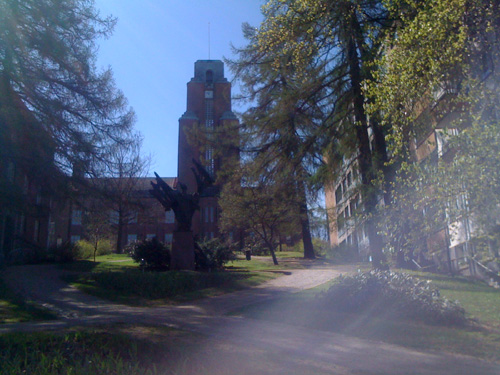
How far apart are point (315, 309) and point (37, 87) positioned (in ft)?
36.3

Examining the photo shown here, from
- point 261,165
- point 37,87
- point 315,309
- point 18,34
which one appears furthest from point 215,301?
point 18,34

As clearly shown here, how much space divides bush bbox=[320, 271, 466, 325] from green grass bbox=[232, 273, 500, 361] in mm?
206

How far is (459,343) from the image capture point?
7.02 m

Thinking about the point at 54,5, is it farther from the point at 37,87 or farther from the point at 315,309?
the point at 315,309

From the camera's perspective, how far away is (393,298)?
8922 millimetres

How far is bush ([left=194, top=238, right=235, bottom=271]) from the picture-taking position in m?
18.0

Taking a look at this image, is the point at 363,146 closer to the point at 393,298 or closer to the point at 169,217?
the point at 393,298

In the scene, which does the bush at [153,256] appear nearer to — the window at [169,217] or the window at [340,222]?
the window at [340,222]

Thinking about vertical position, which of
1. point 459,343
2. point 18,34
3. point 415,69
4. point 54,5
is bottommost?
point 459,343

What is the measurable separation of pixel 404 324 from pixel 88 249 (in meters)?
24.0

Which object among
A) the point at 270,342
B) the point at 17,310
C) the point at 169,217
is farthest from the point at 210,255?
the point at 169,217

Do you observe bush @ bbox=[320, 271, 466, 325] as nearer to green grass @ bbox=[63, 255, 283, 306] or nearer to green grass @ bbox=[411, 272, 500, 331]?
green grass @ bbox=[411, 272, 500, 331]

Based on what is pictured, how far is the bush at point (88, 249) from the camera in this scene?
2484 centimetres

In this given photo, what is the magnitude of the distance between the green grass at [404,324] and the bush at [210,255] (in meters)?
7.66
